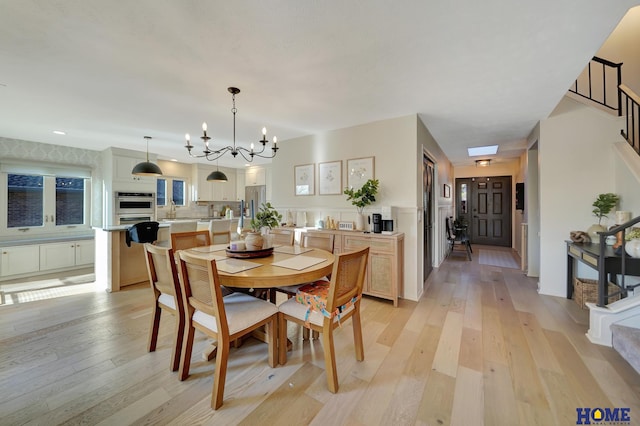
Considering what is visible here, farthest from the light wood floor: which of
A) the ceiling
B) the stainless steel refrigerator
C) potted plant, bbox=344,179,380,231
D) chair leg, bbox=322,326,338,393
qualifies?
the stainless steel refrigerator

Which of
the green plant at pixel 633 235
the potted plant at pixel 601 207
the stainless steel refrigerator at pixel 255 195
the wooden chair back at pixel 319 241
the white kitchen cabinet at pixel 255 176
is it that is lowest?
the wooden chair back at pixel 319 241

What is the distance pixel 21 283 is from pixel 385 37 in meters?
6.18

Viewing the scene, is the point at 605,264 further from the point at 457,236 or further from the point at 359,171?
the point at 457,236

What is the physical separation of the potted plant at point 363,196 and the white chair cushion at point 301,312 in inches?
67.1

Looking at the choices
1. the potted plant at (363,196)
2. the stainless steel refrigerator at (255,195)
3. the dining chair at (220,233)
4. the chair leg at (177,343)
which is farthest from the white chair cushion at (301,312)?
the stainless steel refrigerator at (255,195)

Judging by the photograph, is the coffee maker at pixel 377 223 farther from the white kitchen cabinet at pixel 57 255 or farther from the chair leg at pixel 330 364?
the white kitchen cabinet at pixel 57 255

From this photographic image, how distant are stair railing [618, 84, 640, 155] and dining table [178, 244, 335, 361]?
3925mm

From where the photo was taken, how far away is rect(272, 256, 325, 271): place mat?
6.04ft

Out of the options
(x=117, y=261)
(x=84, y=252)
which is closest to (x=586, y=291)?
(x=117, y=261)

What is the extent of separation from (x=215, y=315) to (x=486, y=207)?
8045mm

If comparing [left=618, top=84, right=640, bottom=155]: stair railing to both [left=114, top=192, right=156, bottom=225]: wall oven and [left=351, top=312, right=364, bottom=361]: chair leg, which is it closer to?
[left=351, top=312, right=364, bottom=361]: chair leg

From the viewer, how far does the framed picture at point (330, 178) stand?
3.88m

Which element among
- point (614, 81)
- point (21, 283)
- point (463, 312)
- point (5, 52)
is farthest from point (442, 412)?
point (21, 283)

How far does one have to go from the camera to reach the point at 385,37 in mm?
1748
